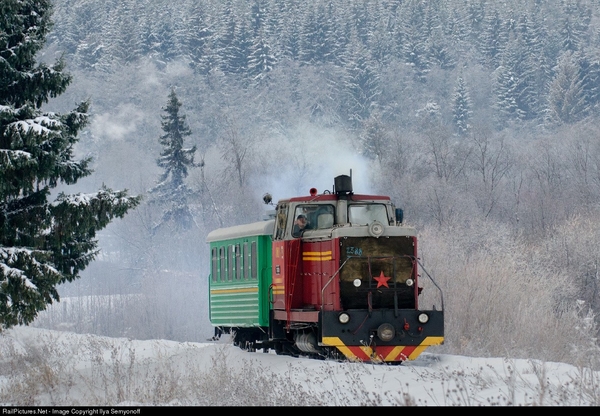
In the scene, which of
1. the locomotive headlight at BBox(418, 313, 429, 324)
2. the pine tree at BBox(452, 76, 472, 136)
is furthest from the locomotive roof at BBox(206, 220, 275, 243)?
the pine tree at BBox(452, 76, 472, 136)

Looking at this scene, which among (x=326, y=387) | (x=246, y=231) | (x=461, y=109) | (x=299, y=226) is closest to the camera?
(x=326, y=387)

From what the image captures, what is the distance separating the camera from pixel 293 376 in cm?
1648

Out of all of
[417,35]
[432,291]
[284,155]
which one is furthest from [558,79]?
[432,291]

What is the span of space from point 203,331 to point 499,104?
114216 mm

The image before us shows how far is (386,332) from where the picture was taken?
62.4 feet

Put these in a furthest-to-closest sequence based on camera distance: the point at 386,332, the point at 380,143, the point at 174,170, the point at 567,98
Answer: the point at 567,98 → the point at 380,143 → the point at 174,170 → the point at 386,332

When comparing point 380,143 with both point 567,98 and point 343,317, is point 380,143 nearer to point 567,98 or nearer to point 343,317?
point 567,98

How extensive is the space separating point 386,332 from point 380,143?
221 ft

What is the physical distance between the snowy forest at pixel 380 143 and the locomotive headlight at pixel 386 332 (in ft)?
20.5

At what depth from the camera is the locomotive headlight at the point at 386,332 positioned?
1894cm

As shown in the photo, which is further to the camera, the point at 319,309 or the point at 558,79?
the point at 558,79

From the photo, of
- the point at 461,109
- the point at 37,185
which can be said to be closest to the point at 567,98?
the point at 461,109

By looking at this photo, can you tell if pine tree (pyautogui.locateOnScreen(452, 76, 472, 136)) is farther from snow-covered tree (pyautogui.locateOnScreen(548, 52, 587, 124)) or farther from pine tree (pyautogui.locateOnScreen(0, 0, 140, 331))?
pine tree (pyautogui.locateOnScreen(0, 0, 140, 331))
